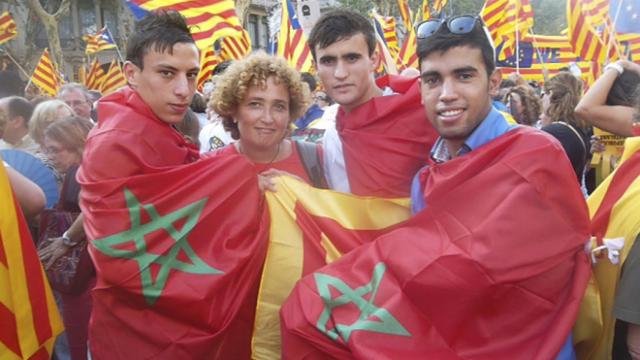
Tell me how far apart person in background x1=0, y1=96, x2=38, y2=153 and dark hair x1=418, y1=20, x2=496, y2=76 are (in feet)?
13.1

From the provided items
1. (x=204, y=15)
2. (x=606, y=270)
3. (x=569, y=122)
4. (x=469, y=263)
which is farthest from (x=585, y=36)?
(x=469, y=263)

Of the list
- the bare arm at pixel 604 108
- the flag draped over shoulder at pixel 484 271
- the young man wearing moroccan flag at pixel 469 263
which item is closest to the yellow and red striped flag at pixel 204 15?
the bare arm at pixel 604 108

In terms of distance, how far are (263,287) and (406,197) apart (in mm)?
801

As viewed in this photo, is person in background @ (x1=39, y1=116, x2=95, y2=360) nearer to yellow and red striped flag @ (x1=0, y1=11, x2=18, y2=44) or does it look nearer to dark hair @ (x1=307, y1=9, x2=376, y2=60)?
dark hair @ (x1=307, y1=9, x2=376, y2=60)

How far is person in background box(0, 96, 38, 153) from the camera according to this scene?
5387mm

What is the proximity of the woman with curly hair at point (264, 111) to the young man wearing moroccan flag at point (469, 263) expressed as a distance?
975 mm

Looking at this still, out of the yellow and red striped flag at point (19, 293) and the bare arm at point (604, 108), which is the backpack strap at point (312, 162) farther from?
the bare arm at point (604, 108)

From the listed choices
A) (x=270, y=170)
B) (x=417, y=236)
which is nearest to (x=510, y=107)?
(x=270, y=170)

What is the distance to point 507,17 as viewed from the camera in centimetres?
1170

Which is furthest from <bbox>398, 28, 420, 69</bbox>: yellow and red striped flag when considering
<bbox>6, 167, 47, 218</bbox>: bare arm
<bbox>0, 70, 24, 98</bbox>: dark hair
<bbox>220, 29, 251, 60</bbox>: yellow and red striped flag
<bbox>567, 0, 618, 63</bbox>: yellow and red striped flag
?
<bbox>6, 167, 47, 218</bbox>: bare arm

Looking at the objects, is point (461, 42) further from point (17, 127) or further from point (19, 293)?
point (17, 127)

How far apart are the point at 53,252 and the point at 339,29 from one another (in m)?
1.96

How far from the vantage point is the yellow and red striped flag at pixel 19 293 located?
2.41 meters

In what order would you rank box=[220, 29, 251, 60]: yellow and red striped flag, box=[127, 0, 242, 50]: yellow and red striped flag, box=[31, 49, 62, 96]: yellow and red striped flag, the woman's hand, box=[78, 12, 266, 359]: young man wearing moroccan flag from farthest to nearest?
box=[31, 49, 62, 96]: yellow and red striped flag
box=[220, 29, 251, 60]: yellow and red striped flag
box=[127, 0, 242, 50]: yellow and red striped flag
the woman's hand
box=[78, 12, 266, 359]: young man wearing moroccan flag
